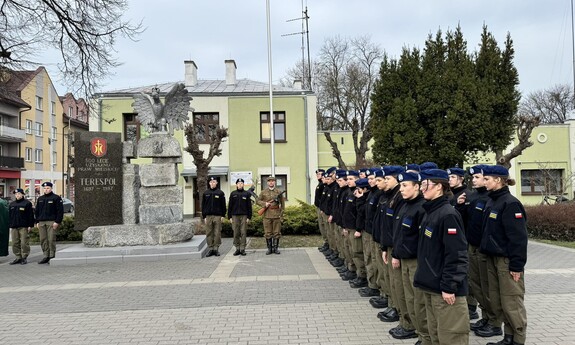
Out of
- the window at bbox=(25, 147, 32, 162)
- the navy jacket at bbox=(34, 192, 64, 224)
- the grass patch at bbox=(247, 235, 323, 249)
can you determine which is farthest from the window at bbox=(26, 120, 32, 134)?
the grass patch at bbox=(247, 235, 323, 249)

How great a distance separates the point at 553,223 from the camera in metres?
13.0

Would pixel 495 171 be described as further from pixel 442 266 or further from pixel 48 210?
pixel 48 210

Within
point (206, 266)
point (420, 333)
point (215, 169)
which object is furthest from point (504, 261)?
point (215, 169)

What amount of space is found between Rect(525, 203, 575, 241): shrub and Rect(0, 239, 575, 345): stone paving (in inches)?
129

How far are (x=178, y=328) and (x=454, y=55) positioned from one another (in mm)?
12019

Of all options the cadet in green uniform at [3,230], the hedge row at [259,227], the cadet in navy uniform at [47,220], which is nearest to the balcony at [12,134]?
the hedge row at [259,227]

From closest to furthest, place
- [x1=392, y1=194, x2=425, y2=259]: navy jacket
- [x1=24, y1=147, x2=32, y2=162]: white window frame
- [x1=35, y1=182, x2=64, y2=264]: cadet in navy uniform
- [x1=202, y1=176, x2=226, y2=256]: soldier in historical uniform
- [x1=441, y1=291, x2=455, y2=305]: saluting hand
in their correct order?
[x1=441, y1=291, x2=455, y2=305]: saluting hand → [x1=392, y1=194, x2=425, y2=259]: navy jacket → [x1=35, y1=182, x2=64, y2=264]: cadet in navy uniform → [x1=202, y1=176, x2=226, y2=256]: soldier in historical uniform → [x1=24, y1=147, x2=32, y2=162]: white window frame

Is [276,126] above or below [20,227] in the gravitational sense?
above

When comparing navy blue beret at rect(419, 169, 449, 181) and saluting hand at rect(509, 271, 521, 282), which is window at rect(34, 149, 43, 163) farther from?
saluting hand at rect(509, 271, 521, 282)

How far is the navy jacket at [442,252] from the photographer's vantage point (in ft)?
12.2

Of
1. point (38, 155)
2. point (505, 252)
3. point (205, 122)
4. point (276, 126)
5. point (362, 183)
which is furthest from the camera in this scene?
point (38, 155)

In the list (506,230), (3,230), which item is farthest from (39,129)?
(506,230)

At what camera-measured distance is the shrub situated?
12875 millimetres

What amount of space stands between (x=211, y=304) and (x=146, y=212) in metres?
5.04
